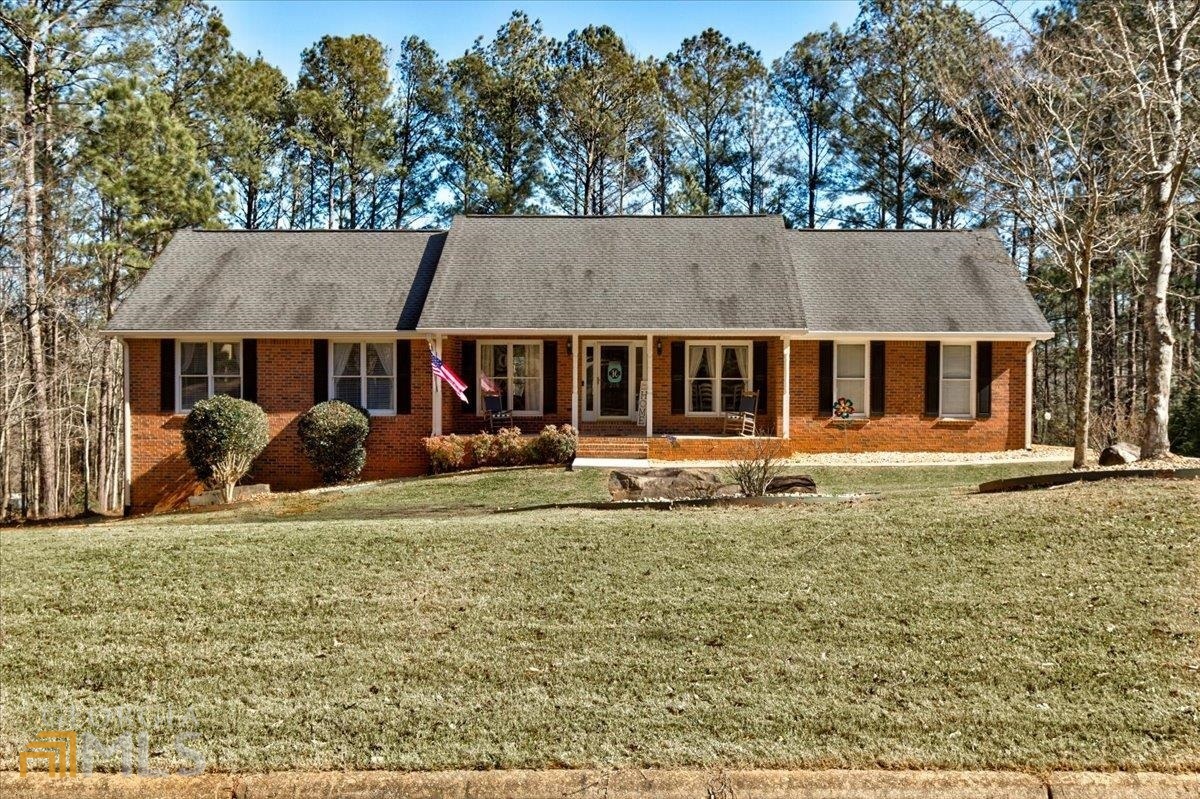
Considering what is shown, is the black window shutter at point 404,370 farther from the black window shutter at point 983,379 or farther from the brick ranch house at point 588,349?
the black window shutter at point 983,379

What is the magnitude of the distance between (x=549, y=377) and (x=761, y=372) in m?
4.75

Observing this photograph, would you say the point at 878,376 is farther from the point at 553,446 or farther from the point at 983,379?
the point at 553,446

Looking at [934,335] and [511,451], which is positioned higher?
[934,335]

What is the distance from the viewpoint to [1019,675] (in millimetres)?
5039

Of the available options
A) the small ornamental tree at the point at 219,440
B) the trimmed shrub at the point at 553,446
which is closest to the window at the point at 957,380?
the trimmed shrub at the point at 553,446

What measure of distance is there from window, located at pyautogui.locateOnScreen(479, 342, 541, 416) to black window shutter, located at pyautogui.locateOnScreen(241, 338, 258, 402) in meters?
4.72

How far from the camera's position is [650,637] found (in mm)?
5715

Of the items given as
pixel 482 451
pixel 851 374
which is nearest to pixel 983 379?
pixel 851 374

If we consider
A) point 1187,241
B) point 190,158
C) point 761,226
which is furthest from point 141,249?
point 1187,241

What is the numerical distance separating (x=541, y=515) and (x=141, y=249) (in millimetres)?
20729

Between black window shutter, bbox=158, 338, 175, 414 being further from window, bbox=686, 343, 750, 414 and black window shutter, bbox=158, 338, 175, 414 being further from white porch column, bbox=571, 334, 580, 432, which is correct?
window, bbox=686, 343, 750, 414

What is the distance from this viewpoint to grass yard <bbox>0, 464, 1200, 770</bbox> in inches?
175

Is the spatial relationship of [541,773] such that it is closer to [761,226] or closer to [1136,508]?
[1136,508]

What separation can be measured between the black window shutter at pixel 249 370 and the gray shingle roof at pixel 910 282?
1180 centimetres
